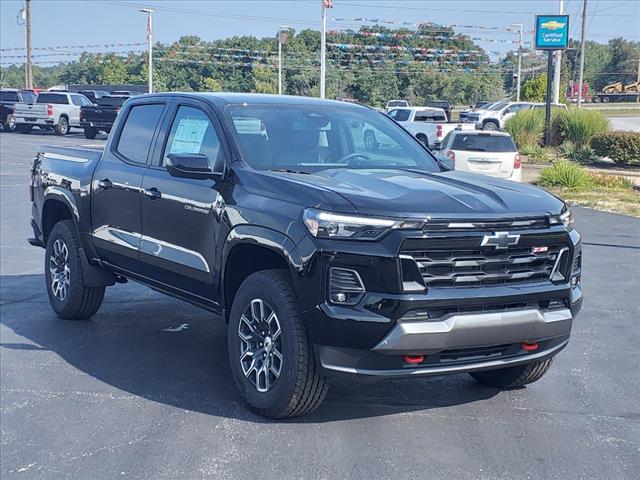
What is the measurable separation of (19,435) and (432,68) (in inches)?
2750

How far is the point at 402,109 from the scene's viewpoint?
1193 inches

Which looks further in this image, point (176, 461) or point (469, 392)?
point (469, 392)

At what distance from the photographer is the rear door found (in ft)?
20.8

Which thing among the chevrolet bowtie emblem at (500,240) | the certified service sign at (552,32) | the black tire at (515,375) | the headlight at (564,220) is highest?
the certified service sign at (552,32)

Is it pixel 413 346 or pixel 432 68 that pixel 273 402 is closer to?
pixel 413 346

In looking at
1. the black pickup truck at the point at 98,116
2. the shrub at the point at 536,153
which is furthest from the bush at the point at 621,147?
the black pickup truck at the point at 98,116

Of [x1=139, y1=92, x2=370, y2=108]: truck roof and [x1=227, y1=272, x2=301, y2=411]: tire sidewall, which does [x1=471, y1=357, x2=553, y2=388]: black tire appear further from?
[x1=139, y1=92, x2=370, y2=108]: truck roof

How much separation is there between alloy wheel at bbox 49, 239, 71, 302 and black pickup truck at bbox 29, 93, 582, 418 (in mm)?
881

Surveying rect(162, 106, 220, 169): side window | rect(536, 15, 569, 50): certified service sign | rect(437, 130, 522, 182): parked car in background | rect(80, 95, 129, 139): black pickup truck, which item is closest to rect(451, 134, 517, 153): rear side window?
rect(437, 130, 522, 182): parked car in background

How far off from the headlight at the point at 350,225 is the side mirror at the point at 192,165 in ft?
3.66

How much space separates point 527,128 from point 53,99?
68.4ft

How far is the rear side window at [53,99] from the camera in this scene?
121ft

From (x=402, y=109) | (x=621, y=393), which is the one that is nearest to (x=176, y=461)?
(x=621, y=393)

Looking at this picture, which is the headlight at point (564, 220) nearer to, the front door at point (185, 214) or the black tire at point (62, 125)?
the front door at point (185, 214)
